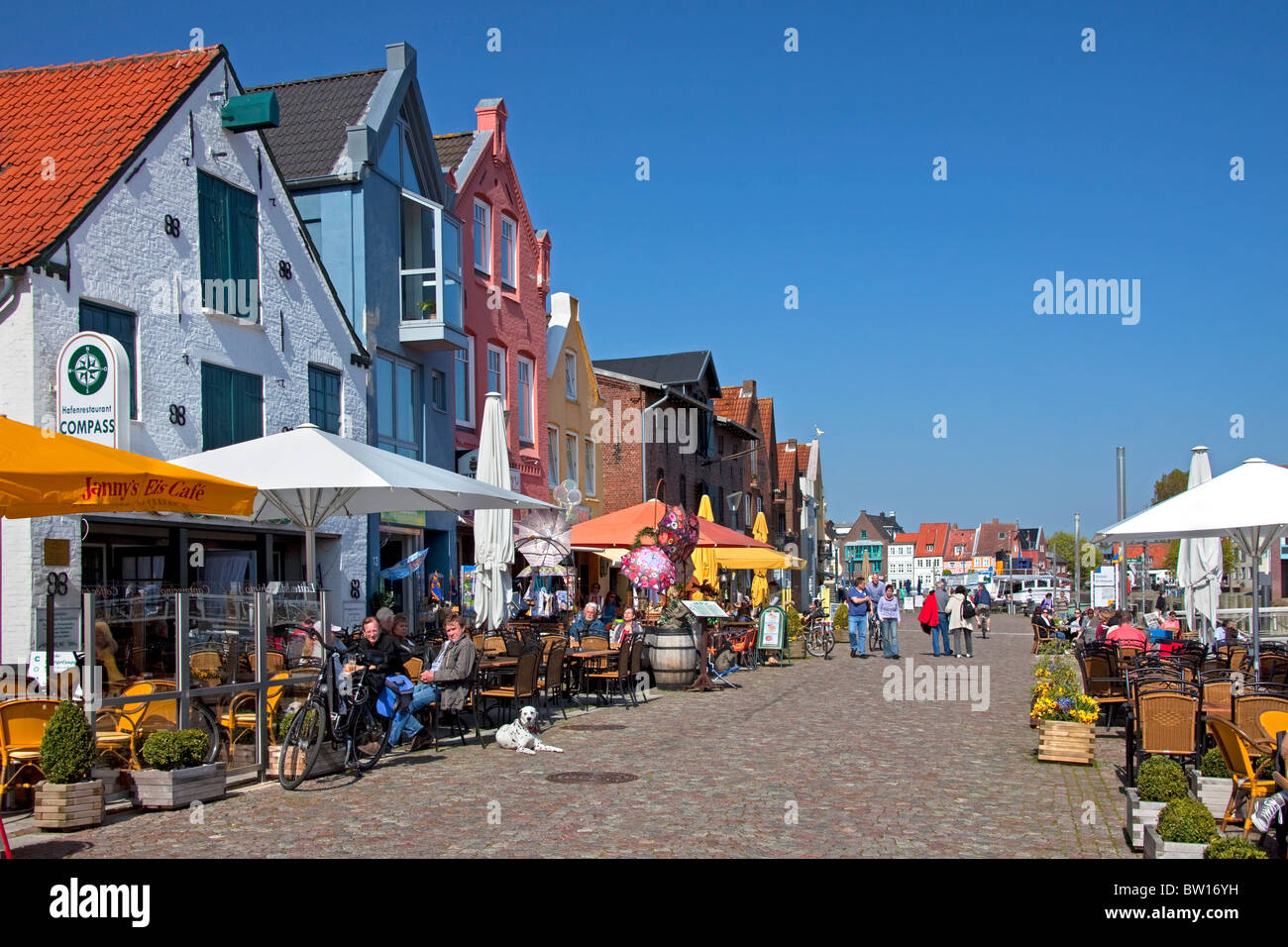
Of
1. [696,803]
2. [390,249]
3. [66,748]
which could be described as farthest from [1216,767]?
[390,249]

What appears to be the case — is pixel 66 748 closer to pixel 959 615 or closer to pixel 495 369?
pixel 495 369

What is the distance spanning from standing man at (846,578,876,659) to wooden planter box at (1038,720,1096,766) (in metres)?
17.1

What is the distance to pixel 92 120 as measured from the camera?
16484mm

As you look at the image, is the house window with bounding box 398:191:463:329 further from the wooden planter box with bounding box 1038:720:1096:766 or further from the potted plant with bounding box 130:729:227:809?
the wooden planter box with bounding box 1038:720:1096:766

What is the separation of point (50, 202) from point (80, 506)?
7.48 metres

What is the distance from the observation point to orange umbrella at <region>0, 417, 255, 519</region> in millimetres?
8383

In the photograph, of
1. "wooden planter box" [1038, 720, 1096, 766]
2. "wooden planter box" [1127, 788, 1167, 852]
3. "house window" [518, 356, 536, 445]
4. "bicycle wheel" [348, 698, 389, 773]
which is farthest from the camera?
"house window" [518, 356, 536, 445]

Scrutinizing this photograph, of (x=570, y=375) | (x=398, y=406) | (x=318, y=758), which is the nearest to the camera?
(x=318, y=758)

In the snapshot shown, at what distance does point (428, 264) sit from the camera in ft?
78.4

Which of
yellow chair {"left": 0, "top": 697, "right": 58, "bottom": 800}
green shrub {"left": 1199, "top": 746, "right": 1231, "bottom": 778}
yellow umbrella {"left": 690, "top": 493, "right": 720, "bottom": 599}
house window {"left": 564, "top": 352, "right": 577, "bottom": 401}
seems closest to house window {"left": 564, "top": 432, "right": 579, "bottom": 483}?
house window {"left": 564, "top": 352, "right": 577, "bottom": 401}

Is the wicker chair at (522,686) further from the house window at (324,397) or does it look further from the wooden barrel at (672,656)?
the house window at (324,397)

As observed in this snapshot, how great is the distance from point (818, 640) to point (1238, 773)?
76.7 feet

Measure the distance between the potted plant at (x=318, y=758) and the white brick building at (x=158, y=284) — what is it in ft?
13.5
